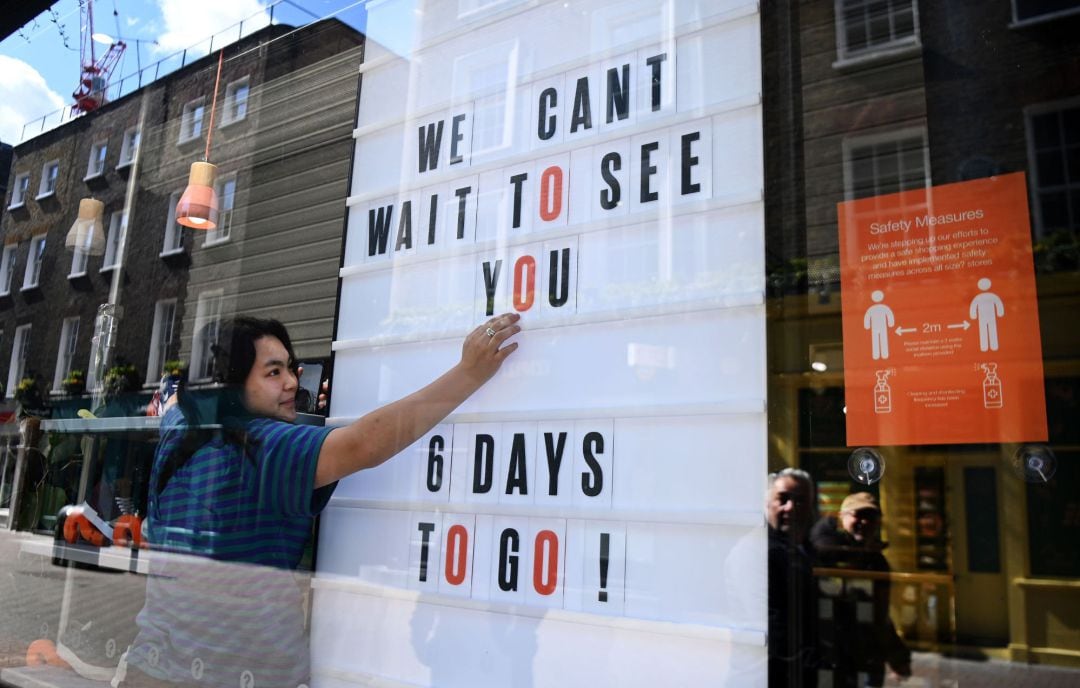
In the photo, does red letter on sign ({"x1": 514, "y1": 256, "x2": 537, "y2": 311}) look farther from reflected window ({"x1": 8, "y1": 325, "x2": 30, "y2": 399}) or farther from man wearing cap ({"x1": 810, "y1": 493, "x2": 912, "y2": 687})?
reflected window ({"x1": 8, "y1": 325, "x2": 30, "y2": 399})

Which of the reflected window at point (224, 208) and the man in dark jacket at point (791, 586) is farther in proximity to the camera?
the reflected window at point (224, 208)

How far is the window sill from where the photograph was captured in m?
1.76

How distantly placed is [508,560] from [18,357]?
8.69 feet

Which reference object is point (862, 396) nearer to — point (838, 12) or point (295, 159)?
point (838, 12)

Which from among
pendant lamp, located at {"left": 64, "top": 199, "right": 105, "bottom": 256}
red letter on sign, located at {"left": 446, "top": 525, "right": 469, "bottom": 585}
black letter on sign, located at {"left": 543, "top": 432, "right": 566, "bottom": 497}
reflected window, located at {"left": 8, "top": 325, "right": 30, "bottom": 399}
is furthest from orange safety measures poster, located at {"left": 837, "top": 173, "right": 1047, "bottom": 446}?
reflected window, located at {"left": 8, "top": 325, "right": 30, "bottom": 399}

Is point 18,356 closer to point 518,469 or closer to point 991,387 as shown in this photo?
point 518,469

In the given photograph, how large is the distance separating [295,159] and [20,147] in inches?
75.9

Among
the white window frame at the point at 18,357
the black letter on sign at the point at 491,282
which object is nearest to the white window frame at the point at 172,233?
the white window frame at the point at 18,357

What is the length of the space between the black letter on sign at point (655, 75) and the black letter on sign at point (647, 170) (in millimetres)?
101

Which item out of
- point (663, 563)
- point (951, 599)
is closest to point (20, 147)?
point (663, 563)

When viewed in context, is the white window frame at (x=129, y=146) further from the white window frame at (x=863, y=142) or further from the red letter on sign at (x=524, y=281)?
the white window frame at (x=863, y=142)

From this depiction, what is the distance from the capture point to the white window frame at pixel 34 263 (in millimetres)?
3586

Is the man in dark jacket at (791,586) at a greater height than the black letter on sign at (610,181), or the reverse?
the black letter on sign at (610,181)

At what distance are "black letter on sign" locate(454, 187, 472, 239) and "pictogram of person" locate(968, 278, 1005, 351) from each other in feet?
4.52
